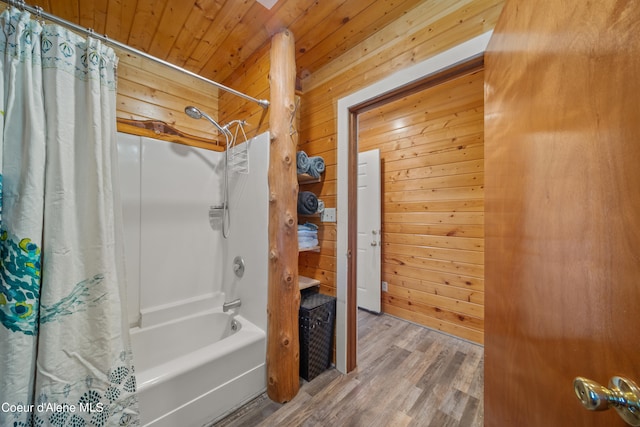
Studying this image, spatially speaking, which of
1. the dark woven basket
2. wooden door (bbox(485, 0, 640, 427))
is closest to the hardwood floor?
the dark woven basket

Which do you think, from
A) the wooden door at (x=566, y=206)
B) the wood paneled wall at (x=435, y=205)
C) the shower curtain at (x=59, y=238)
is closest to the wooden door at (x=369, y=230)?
the wood paneled wall at (x=435, y=205)

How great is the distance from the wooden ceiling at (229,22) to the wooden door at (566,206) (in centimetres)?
102

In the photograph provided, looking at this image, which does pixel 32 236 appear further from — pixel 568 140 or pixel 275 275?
pixel 568 140

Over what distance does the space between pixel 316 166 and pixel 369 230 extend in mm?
1226

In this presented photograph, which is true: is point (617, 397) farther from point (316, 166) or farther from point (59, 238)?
point (316, 166)

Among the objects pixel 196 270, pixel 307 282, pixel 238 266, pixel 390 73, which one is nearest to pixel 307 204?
pixel 307 282

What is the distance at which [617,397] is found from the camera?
1.15ft

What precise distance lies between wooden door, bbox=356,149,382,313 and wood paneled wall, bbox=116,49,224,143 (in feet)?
5.73

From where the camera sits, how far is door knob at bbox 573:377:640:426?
33 centimetres

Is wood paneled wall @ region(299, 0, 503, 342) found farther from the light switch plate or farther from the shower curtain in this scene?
the shower curtain

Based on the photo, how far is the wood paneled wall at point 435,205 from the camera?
208 centimetres

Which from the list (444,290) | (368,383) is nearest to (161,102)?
(368,383)

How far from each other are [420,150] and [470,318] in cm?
172

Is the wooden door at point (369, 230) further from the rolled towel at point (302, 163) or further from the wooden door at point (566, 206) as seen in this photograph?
the wooden door at point (566, 206)
